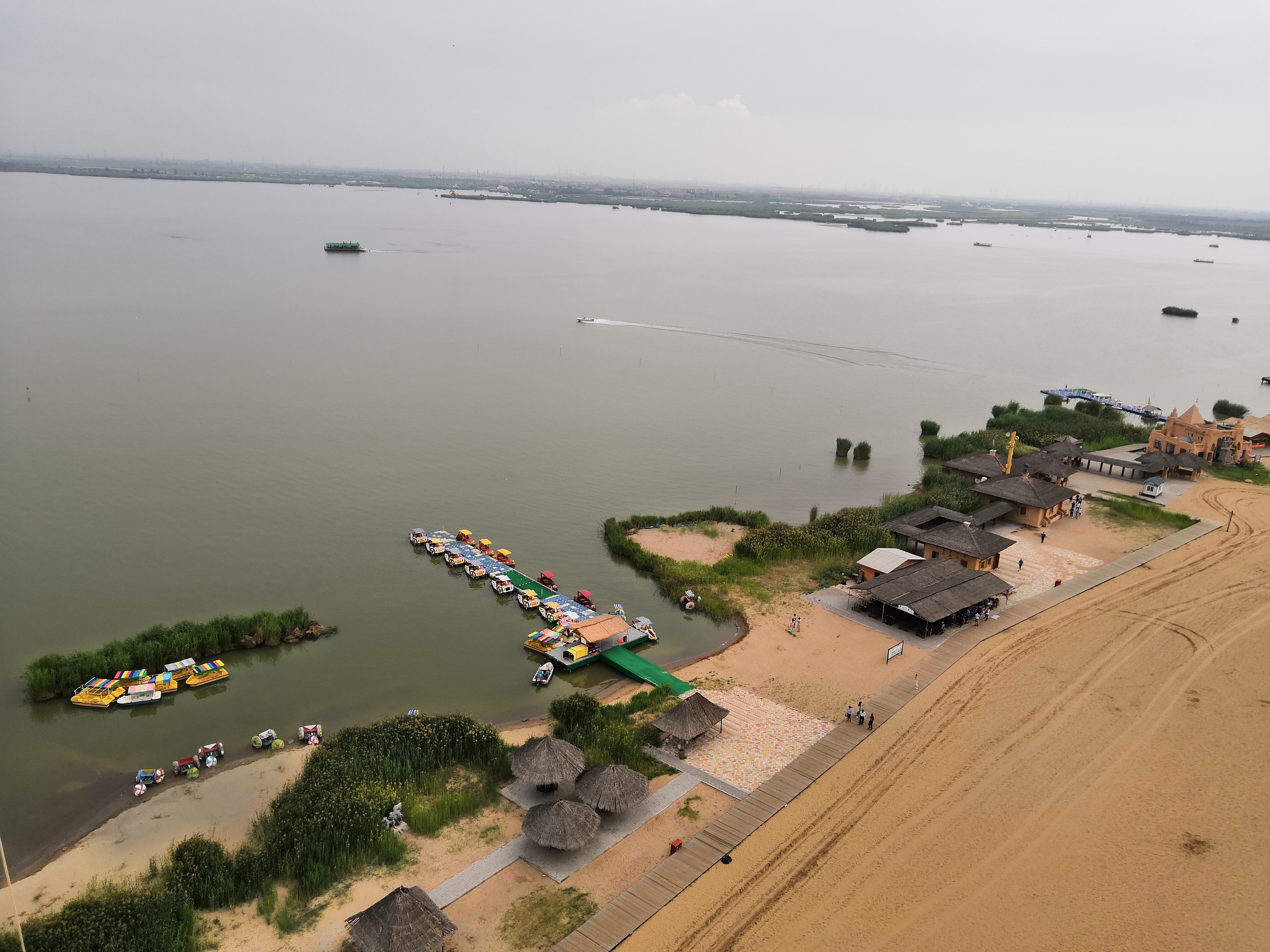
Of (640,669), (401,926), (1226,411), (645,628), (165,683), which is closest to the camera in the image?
(401,926)

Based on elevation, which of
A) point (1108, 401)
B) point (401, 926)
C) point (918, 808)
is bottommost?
point (918, 808)

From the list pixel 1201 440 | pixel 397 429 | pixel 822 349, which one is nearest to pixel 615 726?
pixel 397 429

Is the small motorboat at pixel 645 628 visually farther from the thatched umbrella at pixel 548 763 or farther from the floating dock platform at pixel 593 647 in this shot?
the thatched umbrella at pixel 548 763

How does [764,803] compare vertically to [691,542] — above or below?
above

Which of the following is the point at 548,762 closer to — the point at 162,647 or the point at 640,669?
the point at 640,669

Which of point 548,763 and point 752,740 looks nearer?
point 548,763

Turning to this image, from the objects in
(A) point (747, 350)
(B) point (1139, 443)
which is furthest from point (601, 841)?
(A) point (747, 350)

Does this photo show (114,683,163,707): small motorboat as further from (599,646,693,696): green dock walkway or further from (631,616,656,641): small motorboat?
(631,616,656,641): small motorboat

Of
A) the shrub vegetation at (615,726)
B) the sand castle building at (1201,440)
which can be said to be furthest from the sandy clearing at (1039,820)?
the sand castle building at (1201,440)

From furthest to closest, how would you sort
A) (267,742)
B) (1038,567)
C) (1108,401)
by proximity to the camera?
(1108,401), (1038,567), (267,742)
